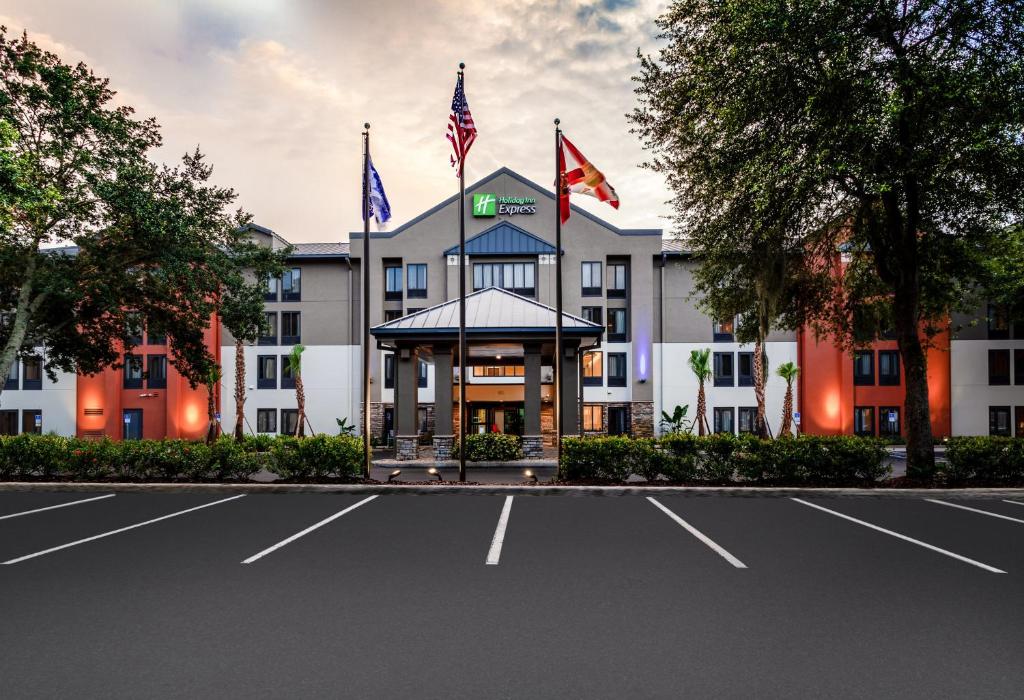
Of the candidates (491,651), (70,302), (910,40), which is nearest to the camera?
(491,651)

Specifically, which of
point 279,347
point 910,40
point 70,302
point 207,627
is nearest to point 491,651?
point 207,627

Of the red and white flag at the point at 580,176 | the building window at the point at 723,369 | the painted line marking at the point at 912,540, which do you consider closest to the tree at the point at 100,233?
the red and white flag at the point at 580,176

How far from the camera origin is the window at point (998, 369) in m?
34.3

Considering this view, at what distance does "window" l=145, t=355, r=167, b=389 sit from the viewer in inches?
1500

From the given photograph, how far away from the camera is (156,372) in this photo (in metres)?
38.2

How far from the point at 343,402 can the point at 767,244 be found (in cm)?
2995

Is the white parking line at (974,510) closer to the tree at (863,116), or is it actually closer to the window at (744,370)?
the tree at (863,116)

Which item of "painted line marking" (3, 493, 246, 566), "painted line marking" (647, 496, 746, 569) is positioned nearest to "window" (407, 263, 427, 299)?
"painted line marking" (3, 493, 246, 566)

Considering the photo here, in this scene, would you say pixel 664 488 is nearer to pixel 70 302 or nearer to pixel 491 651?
pixel 491 651

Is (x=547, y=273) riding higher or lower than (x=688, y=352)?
higher

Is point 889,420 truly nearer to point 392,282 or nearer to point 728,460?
point 728,460

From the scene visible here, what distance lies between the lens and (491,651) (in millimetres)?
5016

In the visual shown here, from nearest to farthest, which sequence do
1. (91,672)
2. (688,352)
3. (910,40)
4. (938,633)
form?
(91,672), (938,633), (910,40), (688,352)

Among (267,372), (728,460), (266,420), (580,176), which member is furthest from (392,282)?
(728,460)
